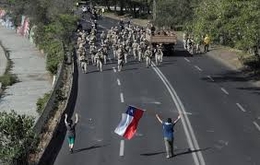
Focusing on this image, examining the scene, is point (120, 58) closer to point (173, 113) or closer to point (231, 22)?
point (231, 22)

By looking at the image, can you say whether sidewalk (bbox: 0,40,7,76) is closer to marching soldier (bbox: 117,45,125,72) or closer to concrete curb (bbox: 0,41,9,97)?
concrete curb (bbox: 0,41,9,97)

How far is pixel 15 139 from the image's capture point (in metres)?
19.8

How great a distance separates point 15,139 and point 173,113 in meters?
11.3

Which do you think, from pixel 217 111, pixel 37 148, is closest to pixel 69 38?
pixel 217 111

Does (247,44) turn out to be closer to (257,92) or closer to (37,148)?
(257,92)

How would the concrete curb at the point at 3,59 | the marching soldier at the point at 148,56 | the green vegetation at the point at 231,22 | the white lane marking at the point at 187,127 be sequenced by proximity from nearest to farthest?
1. the white lane marking at the point at 187,127
2. the green vegetation at the point at 231,22
3. the marching soldier at the point at 148,56
4. the concrete curb at the point at 3,59

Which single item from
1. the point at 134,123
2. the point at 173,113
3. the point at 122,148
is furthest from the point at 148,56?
the point at 134,123

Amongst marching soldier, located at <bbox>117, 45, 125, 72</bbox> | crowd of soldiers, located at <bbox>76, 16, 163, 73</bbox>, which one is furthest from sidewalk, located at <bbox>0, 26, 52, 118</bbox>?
marching soldier, located at <bbox>117, 45, 125, 72</bbox>

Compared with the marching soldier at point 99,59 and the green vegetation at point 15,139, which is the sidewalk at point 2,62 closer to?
the marching soldier at point 99,59

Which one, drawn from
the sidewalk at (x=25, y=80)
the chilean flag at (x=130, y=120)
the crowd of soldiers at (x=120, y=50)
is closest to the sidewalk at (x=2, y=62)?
the sidewalk at (x=25, y=80)

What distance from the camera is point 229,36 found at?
116ft

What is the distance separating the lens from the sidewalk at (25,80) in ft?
123

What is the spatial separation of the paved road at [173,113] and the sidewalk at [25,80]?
131 inches

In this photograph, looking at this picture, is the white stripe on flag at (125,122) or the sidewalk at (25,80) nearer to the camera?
the white stripe on flag at (125,122)
